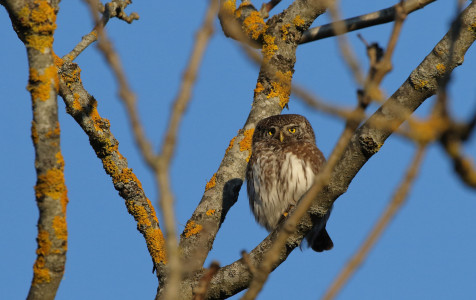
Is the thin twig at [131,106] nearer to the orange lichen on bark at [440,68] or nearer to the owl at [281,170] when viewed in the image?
the orange lichen on bark at [440,68]

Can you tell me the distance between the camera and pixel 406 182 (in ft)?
4.59

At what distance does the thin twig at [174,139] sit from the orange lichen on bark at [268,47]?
468 centimetres

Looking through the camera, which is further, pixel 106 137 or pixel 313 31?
pixel 313 31

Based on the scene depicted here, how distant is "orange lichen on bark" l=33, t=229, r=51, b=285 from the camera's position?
10.3 feet

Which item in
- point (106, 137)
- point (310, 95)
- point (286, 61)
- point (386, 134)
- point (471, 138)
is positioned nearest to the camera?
point (471, 138)

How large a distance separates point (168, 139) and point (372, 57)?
0.51 meters

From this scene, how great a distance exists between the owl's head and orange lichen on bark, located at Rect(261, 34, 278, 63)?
1224 mm

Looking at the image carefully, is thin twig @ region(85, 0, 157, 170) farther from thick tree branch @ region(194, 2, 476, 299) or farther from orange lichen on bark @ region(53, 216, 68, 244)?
thick tree branch @ region(194, 2, 476, 299)

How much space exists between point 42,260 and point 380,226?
224 centimetres

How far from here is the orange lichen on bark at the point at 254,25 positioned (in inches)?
248

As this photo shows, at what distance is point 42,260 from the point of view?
3178 millimetres

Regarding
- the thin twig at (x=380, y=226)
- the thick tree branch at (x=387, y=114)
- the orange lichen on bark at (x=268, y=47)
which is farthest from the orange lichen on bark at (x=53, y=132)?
the orange lichen on bark at (x=268, y=47)

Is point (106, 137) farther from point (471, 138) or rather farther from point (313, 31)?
point (471, 138)

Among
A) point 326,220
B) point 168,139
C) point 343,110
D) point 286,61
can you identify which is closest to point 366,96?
point 343,110
